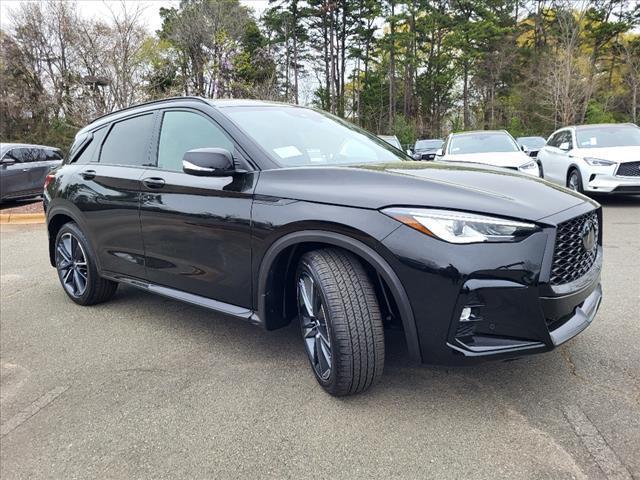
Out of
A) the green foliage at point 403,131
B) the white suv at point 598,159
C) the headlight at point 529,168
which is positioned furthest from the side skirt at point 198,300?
the green foliage at point 403,131

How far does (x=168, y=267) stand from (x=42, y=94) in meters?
27.1

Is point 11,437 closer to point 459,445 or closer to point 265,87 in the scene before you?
point 459,445

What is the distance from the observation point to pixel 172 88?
59.5 ft

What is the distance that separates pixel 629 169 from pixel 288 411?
8.08 m

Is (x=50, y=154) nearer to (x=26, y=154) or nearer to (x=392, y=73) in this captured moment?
(x=26, y=154)

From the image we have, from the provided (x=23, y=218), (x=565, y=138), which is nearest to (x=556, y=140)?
(x=565, y=138)

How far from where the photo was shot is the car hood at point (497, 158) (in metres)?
8.47

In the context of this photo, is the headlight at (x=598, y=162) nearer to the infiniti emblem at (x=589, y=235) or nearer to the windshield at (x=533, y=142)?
the infiniti emblem at (x=589, y=235)

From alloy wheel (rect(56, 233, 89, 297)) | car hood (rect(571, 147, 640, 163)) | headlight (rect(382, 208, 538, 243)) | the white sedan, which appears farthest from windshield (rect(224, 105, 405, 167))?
car hood (rect(571, 147, 640, 163))

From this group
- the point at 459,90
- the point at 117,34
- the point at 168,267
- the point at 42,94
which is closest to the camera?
the point at 168,267

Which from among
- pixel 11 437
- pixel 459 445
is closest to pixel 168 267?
pixel 11 437

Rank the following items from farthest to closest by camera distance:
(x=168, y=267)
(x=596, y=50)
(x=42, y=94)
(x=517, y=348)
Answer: (x=596, y=50), (x=42, y=94), (x=168, y=267), (x=517, y=348)

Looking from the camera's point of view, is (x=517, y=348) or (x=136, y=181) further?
(x=136, y=181)

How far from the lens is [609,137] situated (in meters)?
9.05
